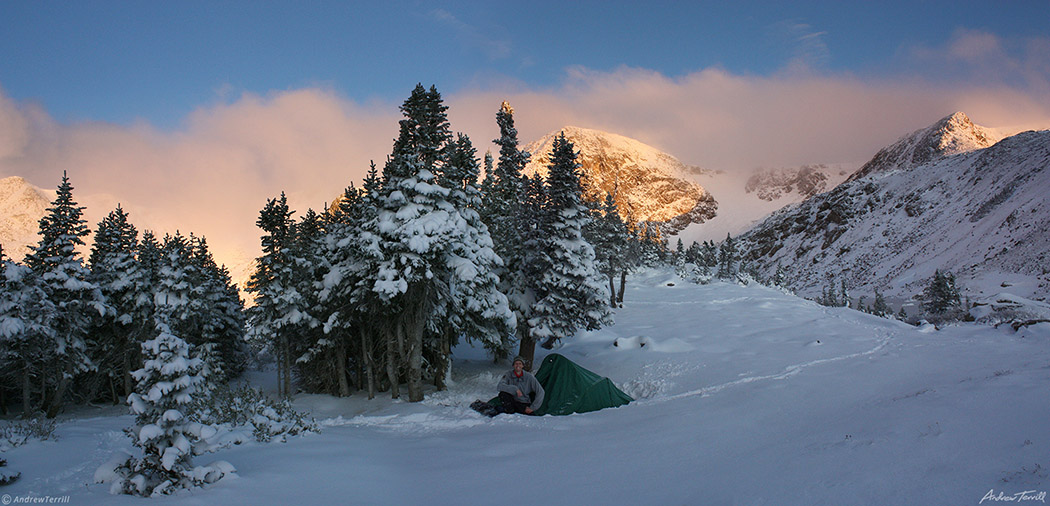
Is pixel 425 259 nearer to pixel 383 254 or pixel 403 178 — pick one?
pixel 383 254

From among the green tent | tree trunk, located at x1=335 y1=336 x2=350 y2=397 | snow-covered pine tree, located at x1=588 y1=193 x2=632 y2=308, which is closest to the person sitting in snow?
the green tent

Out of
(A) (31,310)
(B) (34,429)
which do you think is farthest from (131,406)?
(A) (31,310)

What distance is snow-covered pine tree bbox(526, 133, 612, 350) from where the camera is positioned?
20016 millimetres

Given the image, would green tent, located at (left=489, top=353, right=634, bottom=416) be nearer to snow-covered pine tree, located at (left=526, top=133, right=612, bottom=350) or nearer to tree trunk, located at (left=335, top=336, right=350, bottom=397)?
snow-covered pine tree, located at (left=526, top=133, right=612, bottom=350)

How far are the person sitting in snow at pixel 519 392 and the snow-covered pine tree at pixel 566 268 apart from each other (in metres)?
6.32

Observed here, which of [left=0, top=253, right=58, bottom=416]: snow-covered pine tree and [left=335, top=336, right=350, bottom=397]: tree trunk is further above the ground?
[left=0, top=253, right=58, bottom=416]: snow-covered pine tree

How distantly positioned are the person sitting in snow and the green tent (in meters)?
0.34

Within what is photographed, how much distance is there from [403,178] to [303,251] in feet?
28.2

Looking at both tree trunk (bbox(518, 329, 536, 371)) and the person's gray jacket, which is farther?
tree trunk (bbox(518, 329, 536, 371))

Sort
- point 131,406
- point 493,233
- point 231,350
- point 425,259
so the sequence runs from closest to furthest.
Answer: point 131,406 < point 425,259 < point 493,233 < point 231,350

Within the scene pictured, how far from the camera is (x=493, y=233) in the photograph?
892 inches

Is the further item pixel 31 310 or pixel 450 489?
pixel 31 310

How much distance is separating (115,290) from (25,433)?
2004 cm

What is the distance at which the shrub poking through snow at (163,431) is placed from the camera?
5.46 meters
